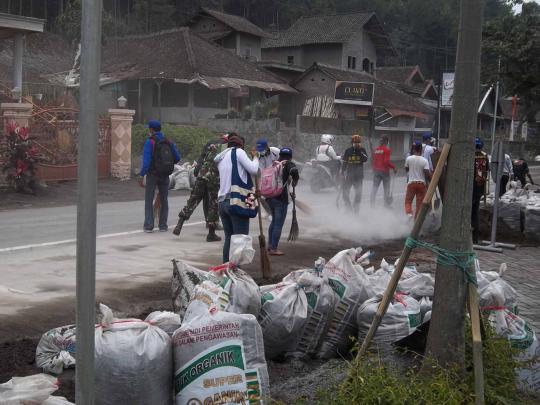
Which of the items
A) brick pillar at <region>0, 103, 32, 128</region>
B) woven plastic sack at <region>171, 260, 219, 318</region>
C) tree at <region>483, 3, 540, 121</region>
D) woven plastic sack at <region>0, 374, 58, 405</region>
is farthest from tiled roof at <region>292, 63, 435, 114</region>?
woven plastic sack at <region>0, 374, 58, 405</region>

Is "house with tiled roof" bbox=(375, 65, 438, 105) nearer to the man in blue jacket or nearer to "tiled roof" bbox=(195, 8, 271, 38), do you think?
"tiled roof" bbox=(195, 8, 271, 38)

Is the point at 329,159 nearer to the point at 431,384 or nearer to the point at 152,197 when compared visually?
the point at 152,197

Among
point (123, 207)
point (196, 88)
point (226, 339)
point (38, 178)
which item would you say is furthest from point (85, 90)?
point (196, 88)

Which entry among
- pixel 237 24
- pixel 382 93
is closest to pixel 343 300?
pixel 382 93

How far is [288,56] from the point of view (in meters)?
55.8

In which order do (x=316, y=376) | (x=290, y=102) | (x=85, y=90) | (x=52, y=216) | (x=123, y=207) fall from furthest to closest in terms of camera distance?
(x=290, y=102) → (x=123, y=207) → (x=52, y=216) → (x=316, y=376) → (x=85, y=90)

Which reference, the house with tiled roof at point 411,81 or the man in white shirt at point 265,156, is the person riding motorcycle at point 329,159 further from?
the house with tiled roof at point 411,81

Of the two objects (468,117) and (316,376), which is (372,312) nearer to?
(316,376)

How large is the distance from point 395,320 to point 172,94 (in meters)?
33.3

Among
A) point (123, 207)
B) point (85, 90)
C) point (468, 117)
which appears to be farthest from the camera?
point (123, 207)

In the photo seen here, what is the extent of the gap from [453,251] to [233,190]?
414 cm

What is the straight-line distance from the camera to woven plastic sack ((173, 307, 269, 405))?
3.87m

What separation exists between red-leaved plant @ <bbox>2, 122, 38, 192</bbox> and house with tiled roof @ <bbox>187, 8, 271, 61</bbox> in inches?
1305

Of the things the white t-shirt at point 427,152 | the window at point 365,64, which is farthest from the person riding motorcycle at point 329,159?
the window at point 365,64
